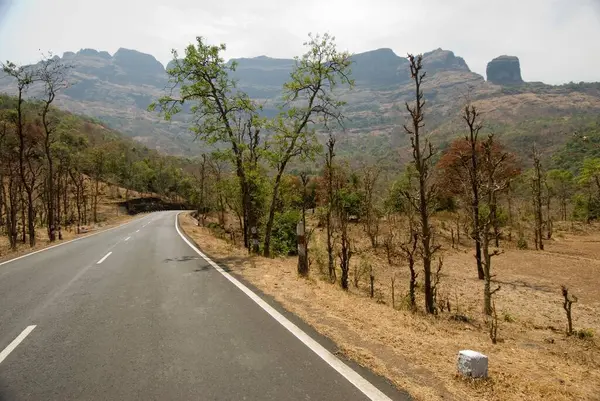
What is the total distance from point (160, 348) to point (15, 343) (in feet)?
7.08

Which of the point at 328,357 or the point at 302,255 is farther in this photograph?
the point at 302,255

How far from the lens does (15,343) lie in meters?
5.37

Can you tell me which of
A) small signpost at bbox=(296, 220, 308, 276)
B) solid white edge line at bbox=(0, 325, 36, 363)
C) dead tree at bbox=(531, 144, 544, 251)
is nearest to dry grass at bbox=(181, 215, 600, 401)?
small signpost at bbox=(296, 220, 308, 276)

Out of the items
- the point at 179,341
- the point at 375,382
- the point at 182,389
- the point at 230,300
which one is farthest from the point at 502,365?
the point at 230,300

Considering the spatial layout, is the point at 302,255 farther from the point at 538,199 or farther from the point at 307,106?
the point at 538,199

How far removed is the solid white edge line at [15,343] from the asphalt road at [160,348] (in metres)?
0.02

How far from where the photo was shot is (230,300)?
7.65 m

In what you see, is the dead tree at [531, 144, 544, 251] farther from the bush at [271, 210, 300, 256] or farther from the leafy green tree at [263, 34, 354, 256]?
the leafy green tree at [263, 34, 354, 256]

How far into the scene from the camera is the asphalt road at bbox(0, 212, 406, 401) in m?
4.00

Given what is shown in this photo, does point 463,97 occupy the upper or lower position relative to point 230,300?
upper

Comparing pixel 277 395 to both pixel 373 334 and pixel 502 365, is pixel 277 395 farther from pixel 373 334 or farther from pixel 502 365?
pixel 502 365

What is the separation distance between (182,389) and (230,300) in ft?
12.0

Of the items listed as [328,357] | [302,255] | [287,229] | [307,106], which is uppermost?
[307,106]

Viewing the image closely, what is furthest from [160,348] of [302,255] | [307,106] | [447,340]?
[307,106]
